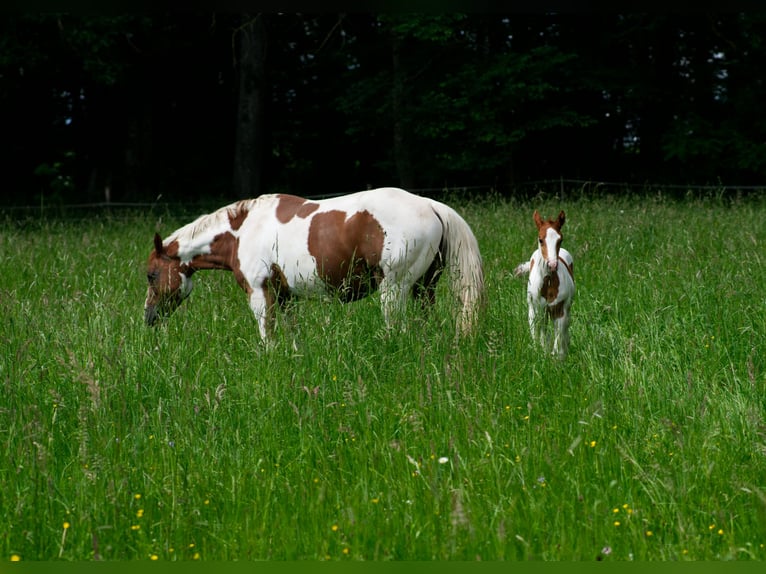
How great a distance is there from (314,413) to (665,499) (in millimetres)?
1629

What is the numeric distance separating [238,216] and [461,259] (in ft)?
6.29

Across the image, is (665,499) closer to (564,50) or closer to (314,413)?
(314,413)

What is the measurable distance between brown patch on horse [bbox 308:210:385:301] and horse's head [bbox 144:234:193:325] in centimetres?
130

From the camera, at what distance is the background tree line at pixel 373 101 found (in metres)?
21.6

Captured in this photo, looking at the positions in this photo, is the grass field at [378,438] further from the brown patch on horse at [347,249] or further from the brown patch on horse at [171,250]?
the brown patch on horse at [171,250]

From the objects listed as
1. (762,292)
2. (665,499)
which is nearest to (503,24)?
(762,292)

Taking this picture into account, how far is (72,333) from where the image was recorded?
5.23 m

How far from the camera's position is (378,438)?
12.5ft

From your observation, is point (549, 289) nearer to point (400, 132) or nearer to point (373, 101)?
point (400, 132)

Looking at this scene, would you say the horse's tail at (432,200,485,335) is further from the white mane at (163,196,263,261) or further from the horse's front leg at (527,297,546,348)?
the white mane at (163,196,263,261)

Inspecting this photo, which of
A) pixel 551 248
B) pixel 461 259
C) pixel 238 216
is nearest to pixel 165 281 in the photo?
pixel 238 216

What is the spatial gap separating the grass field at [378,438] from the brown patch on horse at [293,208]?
2.92 ft

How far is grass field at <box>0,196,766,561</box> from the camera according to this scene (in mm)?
2902

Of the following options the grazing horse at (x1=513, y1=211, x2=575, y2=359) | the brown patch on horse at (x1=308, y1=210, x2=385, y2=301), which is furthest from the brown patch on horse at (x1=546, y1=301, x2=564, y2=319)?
the brown patch on horse at (x1=308, y1=210, x2=385, y2=301)
